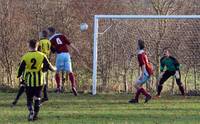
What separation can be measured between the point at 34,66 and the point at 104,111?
247cm

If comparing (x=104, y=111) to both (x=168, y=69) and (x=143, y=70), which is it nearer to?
(x=143, y=70)

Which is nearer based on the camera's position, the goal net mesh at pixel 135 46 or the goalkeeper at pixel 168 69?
the goalkeeper at pixel 168 69

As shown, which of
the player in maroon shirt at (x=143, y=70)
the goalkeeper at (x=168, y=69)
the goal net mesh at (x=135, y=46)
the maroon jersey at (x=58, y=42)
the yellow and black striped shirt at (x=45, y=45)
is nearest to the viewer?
the player in maroon shirt at (x=143, y=70)

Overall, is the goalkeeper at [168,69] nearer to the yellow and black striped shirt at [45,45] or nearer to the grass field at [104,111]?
the grass field at [104,111]

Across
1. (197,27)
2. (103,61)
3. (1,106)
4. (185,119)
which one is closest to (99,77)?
(103,61)

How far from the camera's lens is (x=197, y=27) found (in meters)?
20.3

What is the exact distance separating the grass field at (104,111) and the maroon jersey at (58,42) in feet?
4.69

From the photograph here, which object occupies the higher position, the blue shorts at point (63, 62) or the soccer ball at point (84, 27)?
the soccer ball at point (84, 27)

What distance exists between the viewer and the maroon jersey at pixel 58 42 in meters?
18.6

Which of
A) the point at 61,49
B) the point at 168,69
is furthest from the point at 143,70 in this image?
the point at 61,49

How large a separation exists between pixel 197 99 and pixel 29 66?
6325 millimetres

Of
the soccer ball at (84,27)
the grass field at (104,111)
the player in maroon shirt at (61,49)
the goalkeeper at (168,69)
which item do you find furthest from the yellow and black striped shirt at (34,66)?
the soccer ball at (84,27)

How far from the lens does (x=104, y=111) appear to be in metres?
15.7

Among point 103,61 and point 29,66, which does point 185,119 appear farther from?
point 103,61
